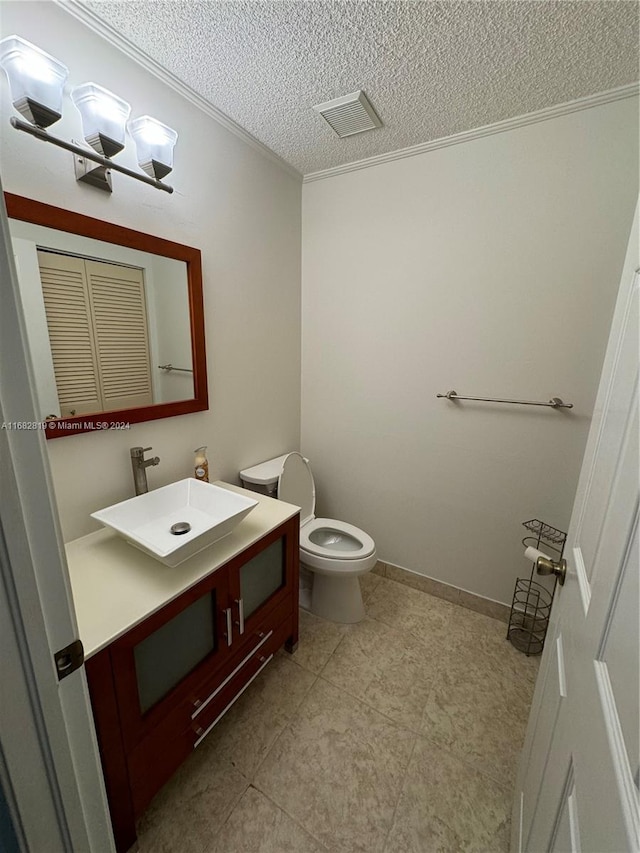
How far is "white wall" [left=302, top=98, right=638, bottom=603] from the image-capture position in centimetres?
148

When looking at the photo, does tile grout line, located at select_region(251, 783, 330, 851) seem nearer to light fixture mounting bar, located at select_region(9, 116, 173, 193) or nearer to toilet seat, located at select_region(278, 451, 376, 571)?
toilet seat, located at select_region(278, 451, 376, 571)

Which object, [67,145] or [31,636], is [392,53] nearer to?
[67,145]

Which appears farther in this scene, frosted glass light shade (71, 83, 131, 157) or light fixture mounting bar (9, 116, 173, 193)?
frosted glass light shade (71, 83, 131, 157)

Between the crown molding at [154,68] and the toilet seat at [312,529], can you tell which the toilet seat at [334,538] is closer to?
the toilet seat at [312,529]

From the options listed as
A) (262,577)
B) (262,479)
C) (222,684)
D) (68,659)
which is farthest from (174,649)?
(262,479)

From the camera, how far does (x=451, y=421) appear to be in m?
1.89

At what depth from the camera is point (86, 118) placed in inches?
41.7

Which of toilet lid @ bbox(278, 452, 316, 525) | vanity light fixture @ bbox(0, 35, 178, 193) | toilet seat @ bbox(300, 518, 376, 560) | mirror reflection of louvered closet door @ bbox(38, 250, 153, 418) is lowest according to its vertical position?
toilet seat @ bbox(300, 518, 376, 560)

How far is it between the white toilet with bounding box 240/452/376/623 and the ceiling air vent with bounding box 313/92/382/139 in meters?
1.62

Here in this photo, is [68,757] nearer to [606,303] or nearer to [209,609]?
[209,609]

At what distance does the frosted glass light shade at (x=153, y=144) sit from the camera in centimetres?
117

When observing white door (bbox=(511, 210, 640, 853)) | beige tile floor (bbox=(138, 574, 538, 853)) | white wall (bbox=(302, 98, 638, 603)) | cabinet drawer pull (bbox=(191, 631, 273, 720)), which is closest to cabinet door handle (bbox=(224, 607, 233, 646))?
cabinet drawer pull (bbox=(191, 631, 273, 720))

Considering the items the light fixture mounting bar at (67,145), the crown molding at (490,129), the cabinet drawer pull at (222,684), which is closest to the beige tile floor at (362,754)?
the cabinet drawer pull at (222,684)

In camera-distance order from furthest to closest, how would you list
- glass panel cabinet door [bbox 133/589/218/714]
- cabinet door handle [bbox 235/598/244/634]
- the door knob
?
cabinet door handle [bbox 235/598/244/634], glass panel cabinet door [bbox 133/589/218/714], the door knob
